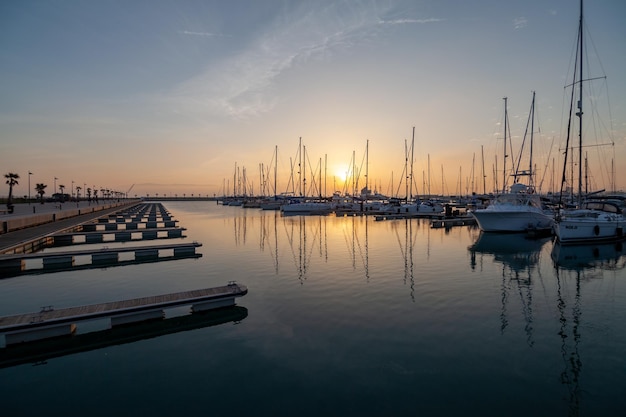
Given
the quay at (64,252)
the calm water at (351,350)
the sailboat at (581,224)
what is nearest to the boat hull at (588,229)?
the sailboat at (581,224)

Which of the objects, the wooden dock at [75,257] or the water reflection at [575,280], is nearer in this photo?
the water reflection at [575,280]

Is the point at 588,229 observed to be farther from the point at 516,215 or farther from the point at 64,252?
the point at 64,252

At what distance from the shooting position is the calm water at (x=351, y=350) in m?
7.06

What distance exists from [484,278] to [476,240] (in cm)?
1577

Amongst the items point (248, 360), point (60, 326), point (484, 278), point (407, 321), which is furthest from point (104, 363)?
point (484, 278)

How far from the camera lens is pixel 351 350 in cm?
918

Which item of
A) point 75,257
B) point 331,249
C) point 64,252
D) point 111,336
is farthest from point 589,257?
point 75,257

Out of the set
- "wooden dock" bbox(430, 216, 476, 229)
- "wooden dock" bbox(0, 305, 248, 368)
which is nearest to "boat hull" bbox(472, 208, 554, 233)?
"wooden dock" bbox(430, 216, 476, 229)

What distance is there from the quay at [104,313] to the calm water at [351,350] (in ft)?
1.68

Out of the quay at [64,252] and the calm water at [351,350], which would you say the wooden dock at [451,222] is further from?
the quay at [64,252]

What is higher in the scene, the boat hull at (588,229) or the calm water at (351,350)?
the boat hull at (588,229)

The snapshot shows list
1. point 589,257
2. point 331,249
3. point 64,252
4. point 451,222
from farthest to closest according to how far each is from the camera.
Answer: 1. point 451,222
2. point 331,249
3. point 589,257
4. point 64,252

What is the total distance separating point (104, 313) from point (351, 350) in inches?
284

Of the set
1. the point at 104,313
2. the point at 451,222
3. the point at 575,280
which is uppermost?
the point at 451,222
